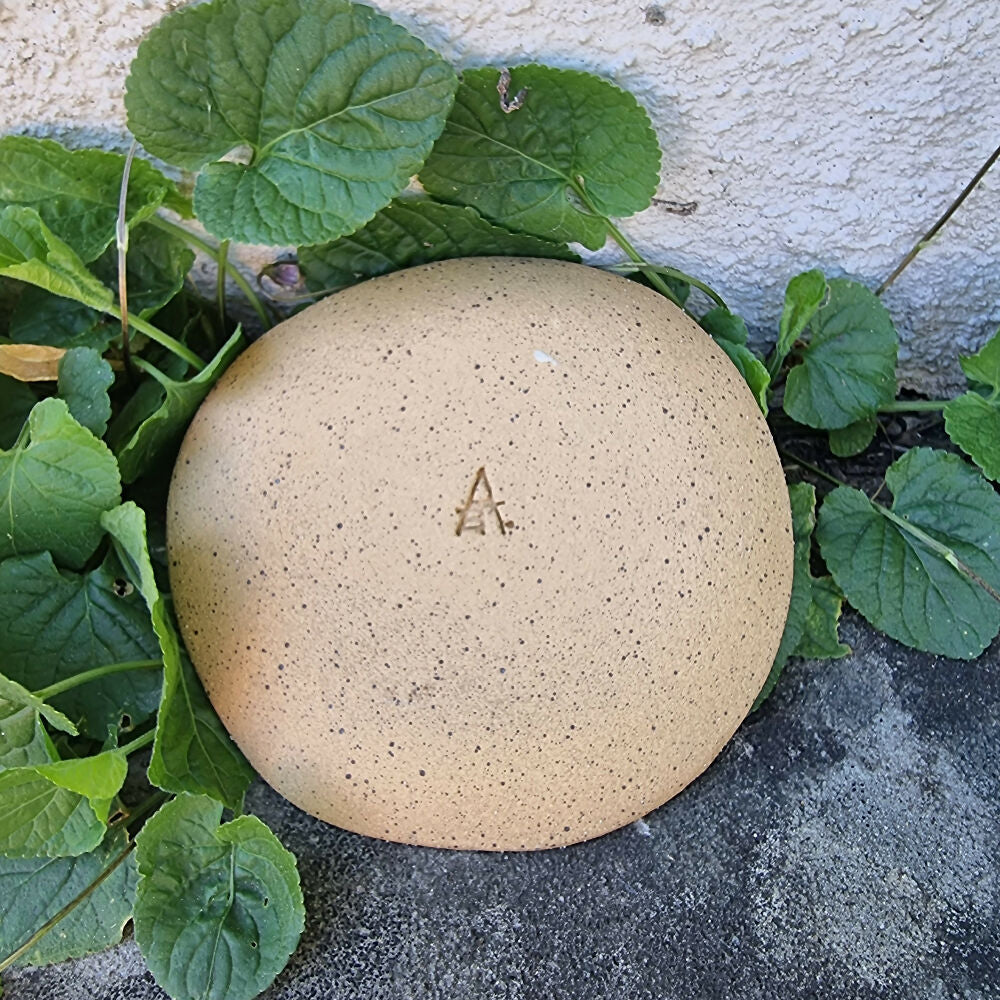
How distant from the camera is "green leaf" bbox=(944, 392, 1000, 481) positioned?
1196 mm

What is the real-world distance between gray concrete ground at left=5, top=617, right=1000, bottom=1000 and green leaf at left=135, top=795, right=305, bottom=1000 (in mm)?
72

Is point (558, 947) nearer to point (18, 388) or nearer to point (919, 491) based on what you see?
point (919, 491)

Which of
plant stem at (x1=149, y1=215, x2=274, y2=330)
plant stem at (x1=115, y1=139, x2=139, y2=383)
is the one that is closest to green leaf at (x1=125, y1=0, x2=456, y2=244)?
plant stem at (x1=115, y1=139, x2=139, y2=383)

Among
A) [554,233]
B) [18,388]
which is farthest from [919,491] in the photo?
[18,388]

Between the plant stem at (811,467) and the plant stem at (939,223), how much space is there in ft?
0.77

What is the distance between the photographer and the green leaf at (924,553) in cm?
122

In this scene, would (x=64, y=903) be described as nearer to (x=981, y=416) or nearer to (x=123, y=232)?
(x=123, y=232)

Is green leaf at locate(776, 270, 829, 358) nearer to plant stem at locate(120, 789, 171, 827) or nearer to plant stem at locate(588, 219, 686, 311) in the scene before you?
plant stem at locate(588, 219, 686, 311)

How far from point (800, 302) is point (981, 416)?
26 cm

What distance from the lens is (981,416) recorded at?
123cm

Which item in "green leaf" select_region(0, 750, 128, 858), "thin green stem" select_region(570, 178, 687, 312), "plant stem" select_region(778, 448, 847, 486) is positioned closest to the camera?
"green leaf" select_region(0, 750, 128, 858)

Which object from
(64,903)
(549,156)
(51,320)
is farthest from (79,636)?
(549,156)

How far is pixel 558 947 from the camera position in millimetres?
1069

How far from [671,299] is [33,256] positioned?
0.70 meters
